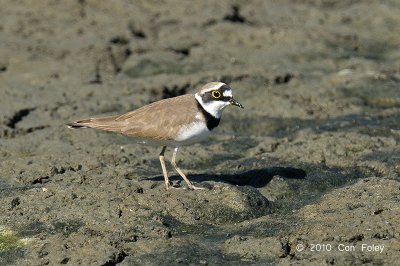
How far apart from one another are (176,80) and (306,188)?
4.42 metres

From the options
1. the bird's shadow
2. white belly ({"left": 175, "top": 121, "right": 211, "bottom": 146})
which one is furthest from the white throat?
the bird's shadow

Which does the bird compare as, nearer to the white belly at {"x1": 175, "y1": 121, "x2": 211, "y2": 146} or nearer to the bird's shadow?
the white belly at {"x1": 175, "y1": 121, "x2": 211, "y2": 146}

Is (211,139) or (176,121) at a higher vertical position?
(176,121)

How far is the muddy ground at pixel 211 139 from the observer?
6723mm

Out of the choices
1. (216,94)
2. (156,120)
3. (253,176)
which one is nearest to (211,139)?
(253,176)

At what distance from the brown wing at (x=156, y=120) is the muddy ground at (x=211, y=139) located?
1.63 feet

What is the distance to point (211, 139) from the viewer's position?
33.4ft

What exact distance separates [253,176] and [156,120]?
1.20 meters

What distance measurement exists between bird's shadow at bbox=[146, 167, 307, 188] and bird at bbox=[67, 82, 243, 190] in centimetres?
39

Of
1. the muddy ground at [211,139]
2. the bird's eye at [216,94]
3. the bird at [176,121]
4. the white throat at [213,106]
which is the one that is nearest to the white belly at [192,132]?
the bird at [176,121]

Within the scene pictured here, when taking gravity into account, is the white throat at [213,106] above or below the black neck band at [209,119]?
above

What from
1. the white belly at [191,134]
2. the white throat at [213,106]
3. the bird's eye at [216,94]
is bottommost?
the white belly at [191,134]

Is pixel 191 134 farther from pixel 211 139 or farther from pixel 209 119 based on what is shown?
pixel 211 139

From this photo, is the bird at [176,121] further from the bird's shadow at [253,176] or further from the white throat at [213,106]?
the bird's shadow at [253,176]
